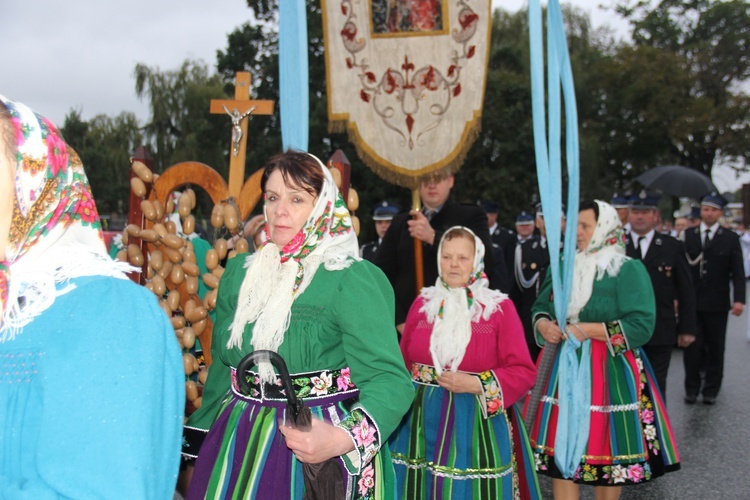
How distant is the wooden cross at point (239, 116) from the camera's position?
12.5 feet

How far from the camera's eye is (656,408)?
4.39m

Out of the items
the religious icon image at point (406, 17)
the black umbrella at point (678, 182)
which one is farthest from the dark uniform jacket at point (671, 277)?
the black umbrella at point (678, 182)

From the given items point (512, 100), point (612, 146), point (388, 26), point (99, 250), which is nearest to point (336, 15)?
point (388, 26)

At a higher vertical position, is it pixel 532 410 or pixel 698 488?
pixel 532 410

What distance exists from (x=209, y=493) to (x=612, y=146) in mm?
26618

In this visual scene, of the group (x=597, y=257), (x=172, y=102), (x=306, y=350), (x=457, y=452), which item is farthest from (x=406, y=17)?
(x=172, y=102)

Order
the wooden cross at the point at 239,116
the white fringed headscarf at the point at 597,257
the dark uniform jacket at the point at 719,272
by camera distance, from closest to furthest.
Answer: the wooden cross at the point at 239,116
the white fringed headscarf at the point at 597,257
the dark uniform jacket at the point at 719,272

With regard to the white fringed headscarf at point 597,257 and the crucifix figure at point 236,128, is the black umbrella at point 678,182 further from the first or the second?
the crucifix figure at point 236,128

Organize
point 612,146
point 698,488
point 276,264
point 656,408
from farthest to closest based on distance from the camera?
point 612,146 → point 698,488 → point 656,408 → point 276,264

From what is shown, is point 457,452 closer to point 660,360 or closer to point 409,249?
point 409,249

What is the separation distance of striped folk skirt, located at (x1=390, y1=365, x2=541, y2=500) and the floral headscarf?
239 centimetres

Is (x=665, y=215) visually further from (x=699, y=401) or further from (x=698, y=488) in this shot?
(x=698, y=488)

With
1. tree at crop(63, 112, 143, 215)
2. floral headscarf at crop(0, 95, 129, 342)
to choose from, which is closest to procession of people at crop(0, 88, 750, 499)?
floral headscarf at crop(0, 95, 129, 342)

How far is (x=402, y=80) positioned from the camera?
4.64 meters
